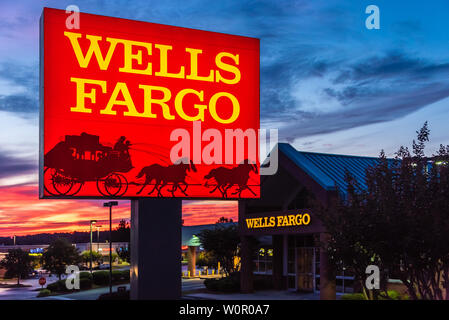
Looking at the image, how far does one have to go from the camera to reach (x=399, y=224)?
583 inches

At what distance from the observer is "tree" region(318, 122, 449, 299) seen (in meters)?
14.7

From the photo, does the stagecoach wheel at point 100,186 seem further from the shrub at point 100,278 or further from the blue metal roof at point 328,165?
the shrub at point 100,278

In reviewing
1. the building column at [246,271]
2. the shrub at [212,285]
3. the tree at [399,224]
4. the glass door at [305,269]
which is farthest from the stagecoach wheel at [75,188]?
the glass door at [305,269]

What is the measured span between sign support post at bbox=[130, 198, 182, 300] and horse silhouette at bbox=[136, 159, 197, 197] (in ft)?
2.62

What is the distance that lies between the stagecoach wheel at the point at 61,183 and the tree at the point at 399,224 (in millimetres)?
12092

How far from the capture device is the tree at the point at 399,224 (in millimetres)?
14711

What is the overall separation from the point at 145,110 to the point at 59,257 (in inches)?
1540

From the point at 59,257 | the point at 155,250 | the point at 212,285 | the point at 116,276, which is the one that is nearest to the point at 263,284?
the point at 212,285

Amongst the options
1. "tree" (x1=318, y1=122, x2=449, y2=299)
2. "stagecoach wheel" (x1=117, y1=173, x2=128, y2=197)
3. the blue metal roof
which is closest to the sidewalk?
the blue metal roof

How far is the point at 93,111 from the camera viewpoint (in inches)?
979

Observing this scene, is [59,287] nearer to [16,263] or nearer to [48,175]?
[16,263]

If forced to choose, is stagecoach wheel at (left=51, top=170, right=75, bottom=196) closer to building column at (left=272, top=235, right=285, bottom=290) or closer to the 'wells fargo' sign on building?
the 'wells fargo' sign on building
